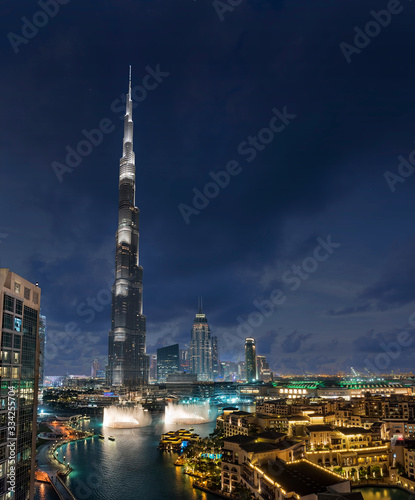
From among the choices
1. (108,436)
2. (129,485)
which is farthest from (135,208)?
(129,485)

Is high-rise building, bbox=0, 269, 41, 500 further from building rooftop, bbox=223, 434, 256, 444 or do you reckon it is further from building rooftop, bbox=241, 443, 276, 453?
building rooftop, bbox=223, 434, 256, 444

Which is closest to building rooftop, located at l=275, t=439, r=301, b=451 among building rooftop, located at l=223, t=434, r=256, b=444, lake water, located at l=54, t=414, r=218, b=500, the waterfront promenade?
building rooftop, located at l=223, t=434, r=256, b=444

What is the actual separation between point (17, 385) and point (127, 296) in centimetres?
14499

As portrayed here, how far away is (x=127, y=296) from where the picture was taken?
161625mm

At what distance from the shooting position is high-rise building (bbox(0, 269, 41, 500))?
1777 centimetres

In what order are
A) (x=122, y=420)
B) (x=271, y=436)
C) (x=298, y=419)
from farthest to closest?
(x=122, y=420) → (x=298, y=419) → (x=271, y=436)

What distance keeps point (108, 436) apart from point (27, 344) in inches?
1808

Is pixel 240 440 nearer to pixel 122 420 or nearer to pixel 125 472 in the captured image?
pixel 125 472

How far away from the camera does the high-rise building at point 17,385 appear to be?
17766 mm

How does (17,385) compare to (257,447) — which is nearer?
(17,385)

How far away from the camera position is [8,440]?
17938mm

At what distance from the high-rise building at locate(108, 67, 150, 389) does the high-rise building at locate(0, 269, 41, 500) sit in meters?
141

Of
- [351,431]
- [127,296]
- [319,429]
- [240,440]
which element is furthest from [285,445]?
[127,296]

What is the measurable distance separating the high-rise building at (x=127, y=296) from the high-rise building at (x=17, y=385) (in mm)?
141332
